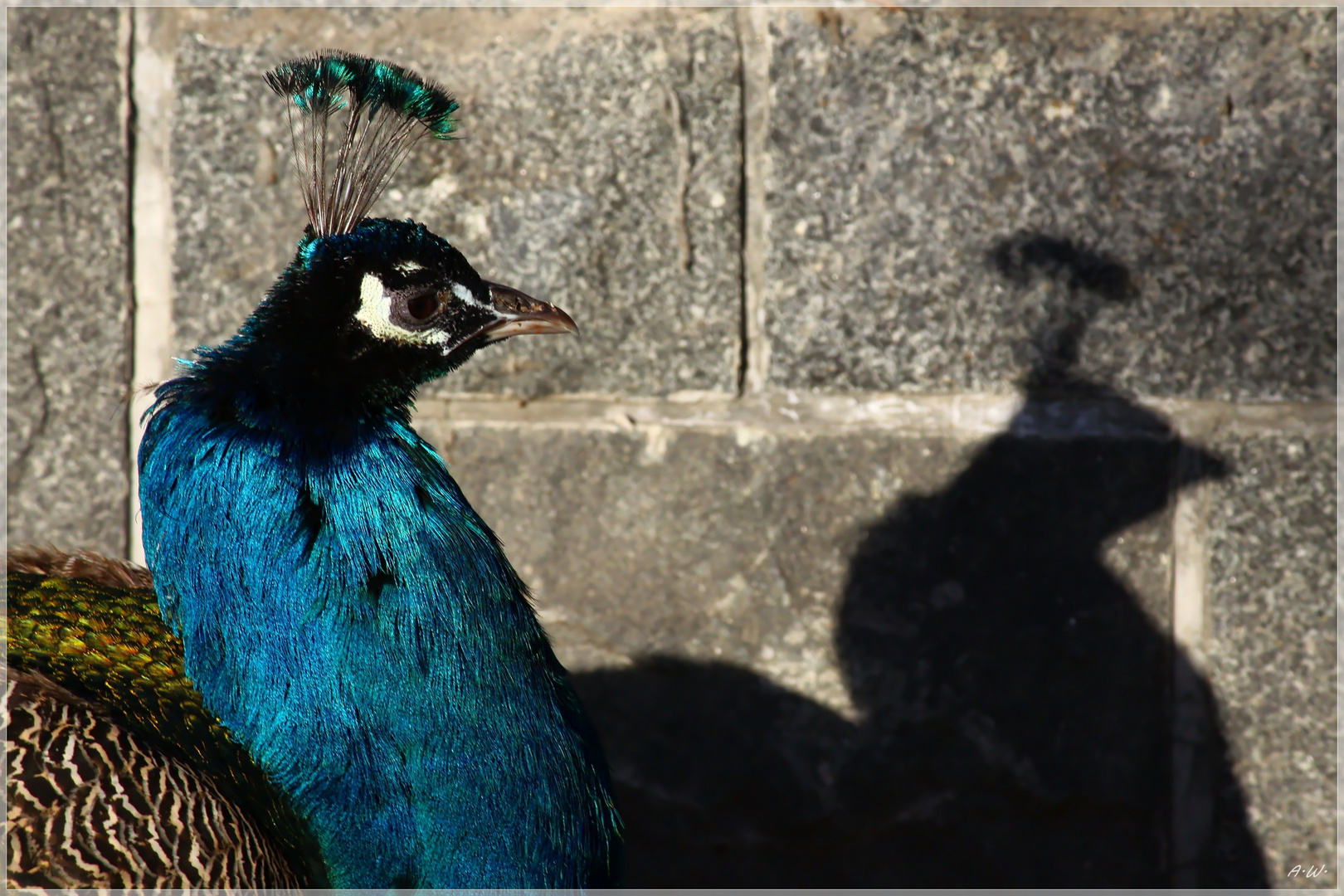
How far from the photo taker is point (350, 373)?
961 millimetres

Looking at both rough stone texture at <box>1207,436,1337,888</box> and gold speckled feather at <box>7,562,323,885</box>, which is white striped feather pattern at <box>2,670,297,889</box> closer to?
gold speckled feather at <box>7,562,323,885</box>

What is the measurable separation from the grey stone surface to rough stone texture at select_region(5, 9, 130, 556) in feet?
3.16

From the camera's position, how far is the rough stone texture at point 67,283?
57.2 inches

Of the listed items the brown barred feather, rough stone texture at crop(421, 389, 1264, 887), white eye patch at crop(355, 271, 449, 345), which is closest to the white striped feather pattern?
the brown barred feather

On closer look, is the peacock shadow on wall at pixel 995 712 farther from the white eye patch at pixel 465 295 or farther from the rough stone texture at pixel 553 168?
the white eye patch at pixel 465 295

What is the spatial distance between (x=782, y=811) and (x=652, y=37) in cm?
113

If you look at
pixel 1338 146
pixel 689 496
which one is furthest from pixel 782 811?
pixel 1338 146

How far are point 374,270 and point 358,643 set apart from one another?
35 cm

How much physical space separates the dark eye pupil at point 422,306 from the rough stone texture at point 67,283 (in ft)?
2.52

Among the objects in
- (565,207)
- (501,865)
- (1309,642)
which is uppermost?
(565,207)

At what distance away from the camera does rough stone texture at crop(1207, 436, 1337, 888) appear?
138 cm

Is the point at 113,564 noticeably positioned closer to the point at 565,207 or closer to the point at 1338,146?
the point at 565,207

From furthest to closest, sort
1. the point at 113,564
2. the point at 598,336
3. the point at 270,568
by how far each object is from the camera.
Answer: the point at 598,336, the point at 113,564, the point at 270,568


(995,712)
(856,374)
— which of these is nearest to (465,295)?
(856,374)
